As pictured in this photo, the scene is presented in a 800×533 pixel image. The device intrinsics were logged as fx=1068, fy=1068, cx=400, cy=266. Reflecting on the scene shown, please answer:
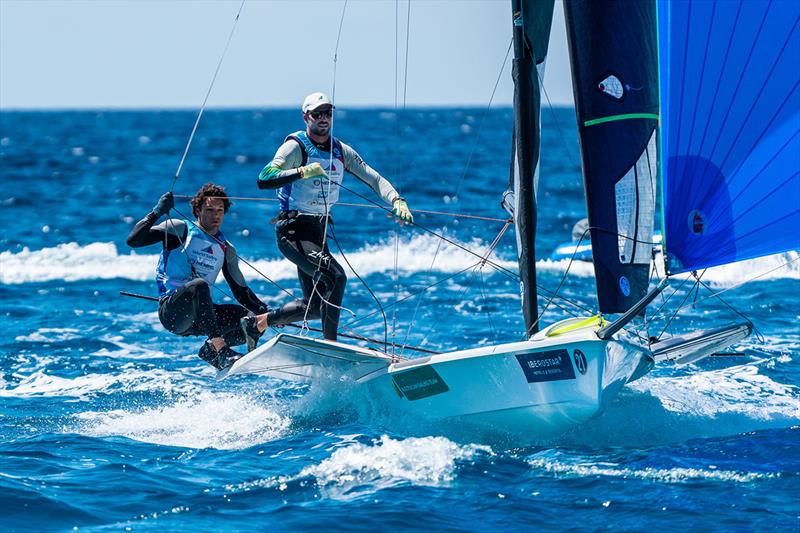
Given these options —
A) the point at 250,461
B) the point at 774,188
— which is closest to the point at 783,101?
the point at 774,188

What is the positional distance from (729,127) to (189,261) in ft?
10.7

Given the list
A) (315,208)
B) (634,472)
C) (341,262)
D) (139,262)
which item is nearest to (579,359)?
(634,472)

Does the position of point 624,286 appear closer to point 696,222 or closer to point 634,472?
point 696,222

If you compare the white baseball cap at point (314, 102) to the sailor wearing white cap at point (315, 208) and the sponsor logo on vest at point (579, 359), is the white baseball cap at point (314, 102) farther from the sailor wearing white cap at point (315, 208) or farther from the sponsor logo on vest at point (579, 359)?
the sponsor logo on vest at point (579, 359)

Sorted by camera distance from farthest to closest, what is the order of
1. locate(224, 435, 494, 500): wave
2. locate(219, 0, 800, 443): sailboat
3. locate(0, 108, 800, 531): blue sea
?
locate(219, 0, 800, 443): sailboat
locate(224, 435, 494, 500): wave
locate(0, 108, 800, 531): blue sea

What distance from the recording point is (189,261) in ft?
21.6

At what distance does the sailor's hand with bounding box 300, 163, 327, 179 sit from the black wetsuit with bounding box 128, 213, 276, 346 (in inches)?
35.5

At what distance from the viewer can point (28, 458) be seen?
5805 mm

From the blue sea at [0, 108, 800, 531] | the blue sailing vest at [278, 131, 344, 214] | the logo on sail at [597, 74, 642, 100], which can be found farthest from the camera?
the blue sailing vest at [278, 131, 344, 214]

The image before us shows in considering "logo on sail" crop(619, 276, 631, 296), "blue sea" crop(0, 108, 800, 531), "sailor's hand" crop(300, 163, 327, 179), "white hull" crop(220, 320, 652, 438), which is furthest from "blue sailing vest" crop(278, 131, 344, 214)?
"logo on sail" crop(619, 276, 631, 296)

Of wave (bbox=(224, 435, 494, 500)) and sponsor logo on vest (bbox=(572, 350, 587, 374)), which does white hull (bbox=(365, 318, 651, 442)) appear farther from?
wave (bbox=(224, 435, 494, 500))

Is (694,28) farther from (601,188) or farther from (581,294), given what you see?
(581,294)

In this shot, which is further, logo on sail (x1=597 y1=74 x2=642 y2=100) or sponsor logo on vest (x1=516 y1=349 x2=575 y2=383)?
logo on sail (x1=597 y1=74 x2=642 y2=100)

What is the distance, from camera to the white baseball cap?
6273 millimetres
